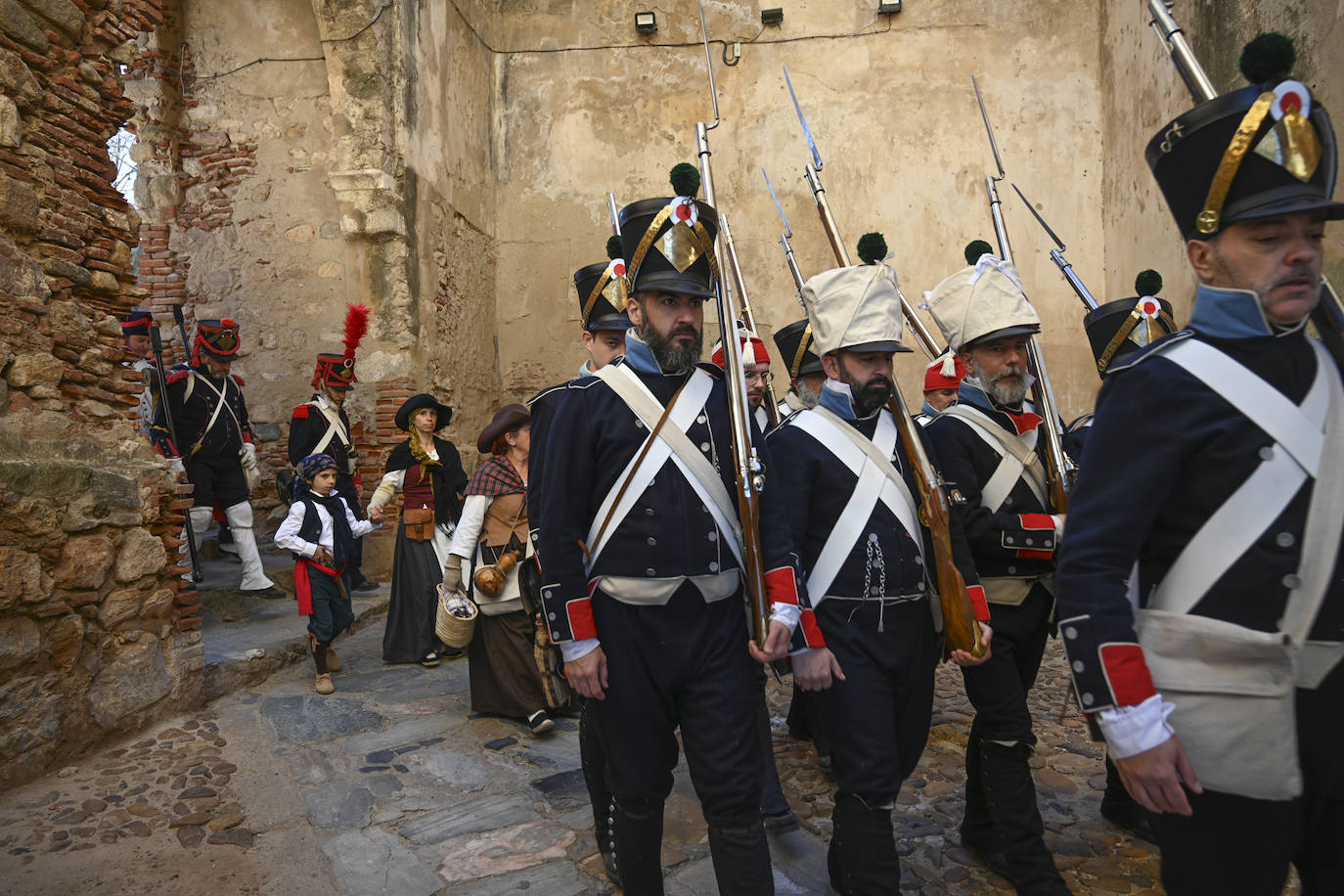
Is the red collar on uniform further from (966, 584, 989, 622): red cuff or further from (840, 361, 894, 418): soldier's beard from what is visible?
(966, 584, 989, 622): red cuff

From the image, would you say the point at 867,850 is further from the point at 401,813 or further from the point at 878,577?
the point at 401,813

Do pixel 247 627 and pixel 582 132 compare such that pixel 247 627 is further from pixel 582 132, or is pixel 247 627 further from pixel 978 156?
pixel 978 156

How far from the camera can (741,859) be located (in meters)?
2.53

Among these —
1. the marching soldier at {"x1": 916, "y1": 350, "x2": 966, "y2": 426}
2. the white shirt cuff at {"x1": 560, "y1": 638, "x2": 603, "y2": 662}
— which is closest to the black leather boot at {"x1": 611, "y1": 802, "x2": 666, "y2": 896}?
the white shirt cuff at {"x1": 560, "y1": 638, "x2": 603, "y2": 662}

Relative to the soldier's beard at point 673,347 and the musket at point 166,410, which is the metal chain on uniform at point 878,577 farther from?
the musket at point 166,410

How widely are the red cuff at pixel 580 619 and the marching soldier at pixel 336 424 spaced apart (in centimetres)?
527

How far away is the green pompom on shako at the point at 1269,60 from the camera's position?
1.77 m

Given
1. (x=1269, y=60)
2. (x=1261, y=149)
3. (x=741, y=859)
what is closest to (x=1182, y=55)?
(x=1269, y=60)

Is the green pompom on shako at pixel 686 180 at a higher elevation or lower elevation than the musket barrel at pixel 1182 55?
lower

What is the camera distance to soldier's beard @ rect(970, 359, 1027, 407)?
11.1ft

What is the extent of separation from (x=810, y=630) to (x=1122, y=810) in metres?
1.90

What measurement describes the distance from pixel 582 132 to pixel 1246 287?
10807 mm

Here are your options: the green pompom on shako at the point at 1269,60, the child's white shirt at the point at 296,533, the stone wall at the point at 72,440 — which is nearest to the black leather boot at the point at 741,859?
the green pompom on shako at the point at 1269,60

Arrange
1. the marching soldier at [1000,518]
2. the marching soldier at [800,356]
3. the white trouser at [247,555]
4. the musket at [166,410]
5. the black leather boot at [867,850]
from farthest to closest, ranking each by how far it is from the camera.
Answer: the white trouser at [247,555], the musket at [166,410], the marching soldier at [800,356], the marching soldier at [1000,518], the black leather boot at [867,850]
